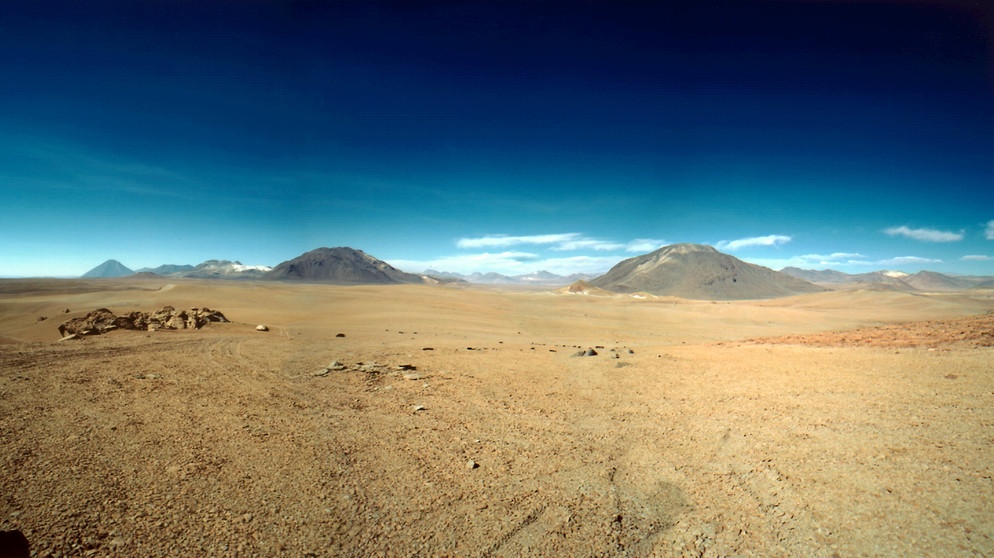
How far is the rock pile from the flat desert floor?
478 centimetres

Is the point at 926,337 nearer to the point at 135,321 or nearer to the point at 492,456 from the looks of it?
the point at 492,456

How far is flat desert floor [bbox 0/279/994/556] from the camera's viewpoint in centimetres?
393

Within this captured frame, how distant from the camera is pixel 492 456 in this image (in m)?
5.73

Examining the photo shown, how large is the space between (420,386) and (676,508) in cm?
596

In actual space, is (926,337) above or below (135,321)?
above

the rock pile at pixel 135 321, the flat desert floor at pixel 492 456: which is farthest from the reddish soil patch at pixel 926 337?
the rock pile at pixel 135 321

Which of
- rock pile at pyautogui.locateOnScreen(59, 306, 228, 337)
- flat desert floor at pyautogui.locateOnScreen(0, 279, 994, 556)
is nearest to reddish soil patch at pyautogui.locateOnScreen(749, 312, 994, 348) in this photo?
flat desert floor at pyautogui.locateOnScreen(0, 279, 994, 556)

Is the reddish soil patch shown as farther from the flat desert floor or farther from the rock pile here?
the rock pile

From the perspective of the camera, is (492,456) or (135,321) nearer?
(492,456)

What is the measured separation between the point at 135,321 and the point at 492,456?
18098 millimetres

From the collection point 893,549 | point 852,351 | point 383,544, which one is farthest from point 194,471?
point 852,351

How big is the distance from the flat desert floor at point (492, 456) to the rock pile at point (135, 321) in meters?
4.78

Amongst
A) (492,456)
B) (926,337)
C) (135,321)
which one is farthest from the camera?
(135,321)

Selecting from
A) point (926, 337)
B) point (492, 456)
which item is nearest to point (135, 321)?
point (492, 456)
